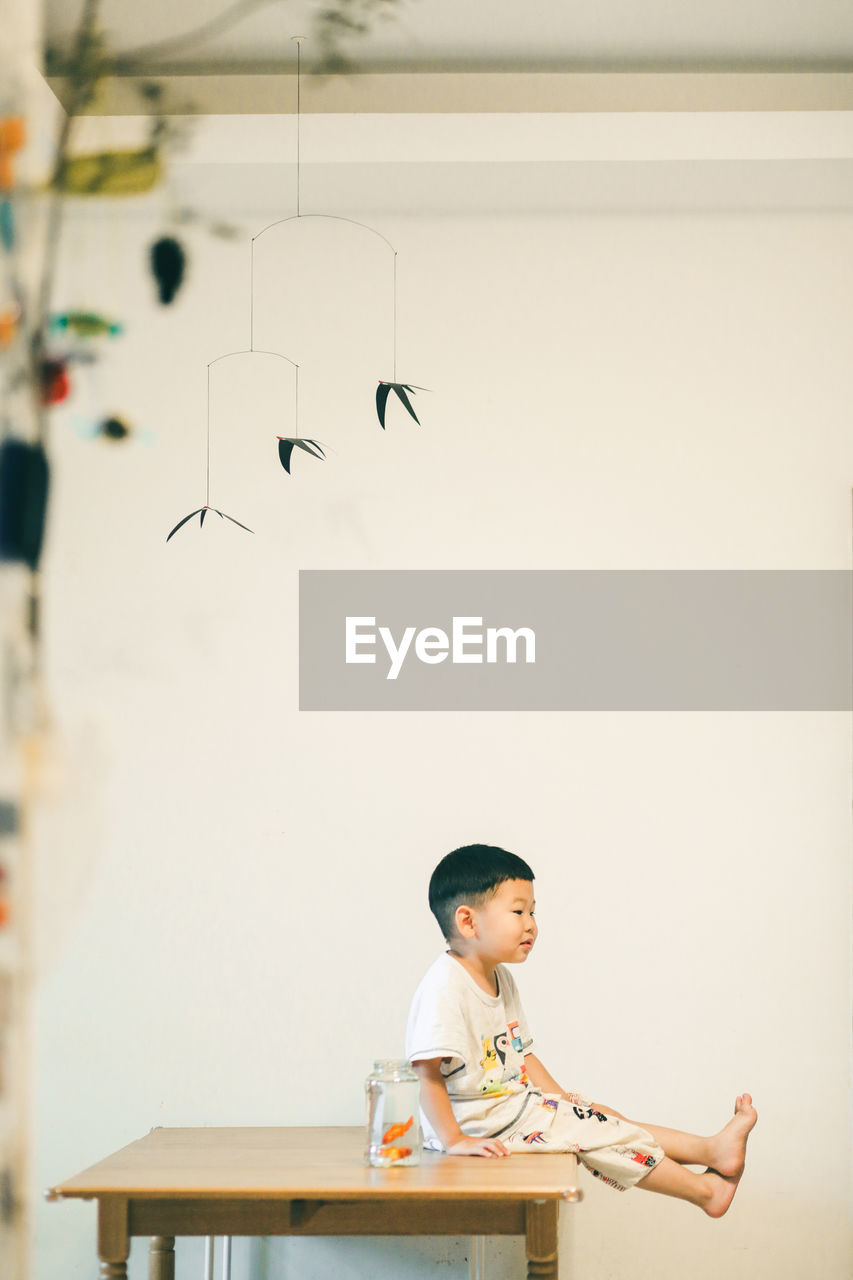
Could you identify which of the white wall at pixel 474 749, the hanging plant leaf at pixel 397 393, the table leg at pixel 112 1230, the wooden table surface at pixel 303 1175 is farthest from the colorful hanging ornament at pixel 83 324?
the hanging plant leaf at pixel 397 393

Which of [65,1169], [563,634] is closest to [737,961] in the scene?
[563,634]

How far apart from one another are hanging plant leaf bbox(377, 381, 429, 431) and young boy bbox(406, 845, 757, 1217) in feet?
3.10

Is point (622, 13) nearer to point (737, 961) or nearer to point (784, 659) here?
A: point (784, 659)

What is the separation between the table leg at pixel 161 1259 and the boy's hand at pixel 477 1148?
624mm

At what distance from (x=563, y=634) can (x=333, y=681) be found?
0.47 metres

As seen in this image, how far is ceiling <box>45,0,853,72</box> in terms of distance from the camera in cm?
205

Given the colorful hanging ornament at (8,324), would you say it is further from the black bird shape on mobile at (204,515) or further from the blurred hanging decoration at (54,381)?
the black bird shape on mobile at (204,515)

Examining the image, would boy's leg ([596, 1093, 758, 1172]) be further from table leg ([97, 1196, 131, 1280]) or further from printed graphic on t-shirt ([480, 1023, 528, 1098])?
table leg ([97, 1196, 131, 1280])

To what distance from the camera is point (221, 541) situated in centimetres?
241

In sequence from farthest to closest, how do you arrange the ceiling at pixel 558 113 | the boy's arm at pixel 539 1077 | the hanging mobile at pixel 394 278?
the hanging mobile at pixel 394 278 → the ceiling at pixel 558 113 → the boy's arm at pixel 539 1077

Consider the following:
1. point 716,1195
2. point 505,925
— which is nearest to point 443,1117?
point 505,925

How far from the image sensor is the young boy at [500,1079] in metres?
1.68

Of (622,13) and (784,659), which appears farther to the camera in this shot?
(784,659)

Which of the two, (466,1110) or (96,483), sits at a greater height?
(96,483)
